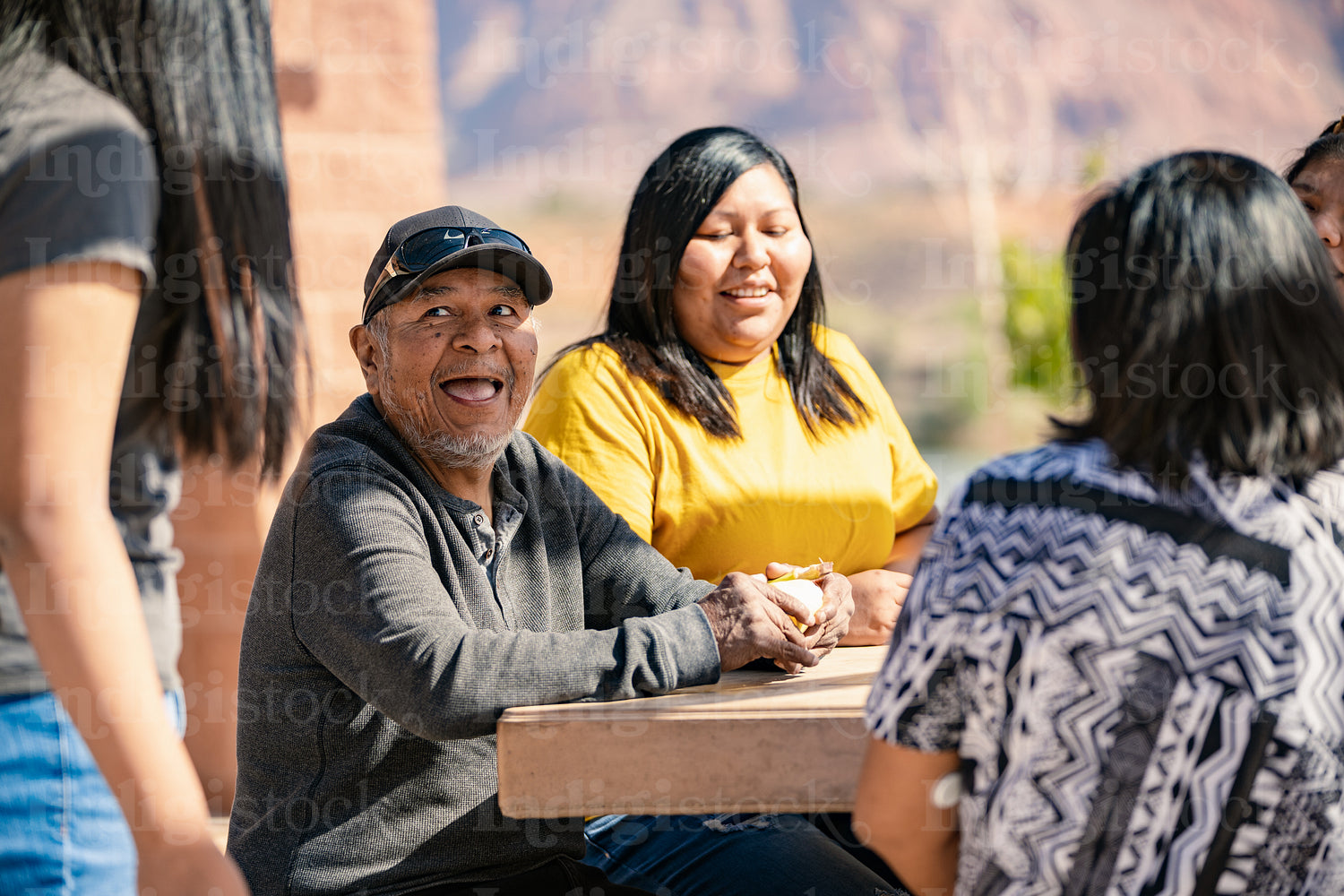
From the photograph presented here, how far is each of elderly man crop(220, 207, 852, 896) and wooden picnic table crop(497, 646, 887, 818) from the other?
0.34ft

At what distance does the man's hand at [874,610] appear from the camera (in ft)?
7.70

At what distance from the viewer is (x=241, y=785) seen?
1912mm

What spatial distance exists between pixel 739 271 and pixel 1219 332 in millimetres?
1622

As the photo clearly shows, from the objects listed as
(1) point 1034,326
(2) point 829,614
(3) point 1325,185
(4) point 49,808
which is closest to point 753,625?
(2) point 829,614

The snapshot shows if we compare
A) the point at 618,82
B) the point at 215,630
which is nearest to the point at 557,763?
the point at 215,630

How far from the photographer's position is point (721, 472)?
268cm

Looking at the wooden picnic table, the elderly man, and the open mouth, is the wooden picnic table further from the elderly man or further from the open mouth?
the open mouth

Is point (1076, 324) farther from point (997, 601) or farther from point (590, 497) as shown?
point (590, 497)

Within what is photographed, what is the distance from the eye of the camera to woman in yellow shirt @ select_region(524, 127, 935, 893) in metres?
2.64

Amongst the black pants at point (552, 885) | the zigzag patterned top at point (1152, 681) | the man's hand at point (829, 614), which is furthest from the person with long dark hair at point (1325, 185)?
the black pants at point (552, 885)

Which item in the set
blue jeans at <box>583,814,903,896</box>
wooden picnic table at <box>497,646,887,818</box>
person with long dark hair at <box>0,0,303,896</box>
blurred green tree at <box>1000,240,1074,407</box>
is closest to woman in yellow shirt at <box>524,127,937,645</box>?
blue jeans at <box>583,814,903,896</box>

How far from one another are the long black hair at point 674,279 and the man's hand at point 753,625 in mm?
736

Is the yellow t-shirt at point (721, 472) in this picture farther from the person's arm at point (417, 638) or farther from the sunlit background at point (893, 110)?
the sunlit background at point (893, 110)

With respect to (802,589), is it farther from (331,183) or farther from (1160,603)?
(331,183)
